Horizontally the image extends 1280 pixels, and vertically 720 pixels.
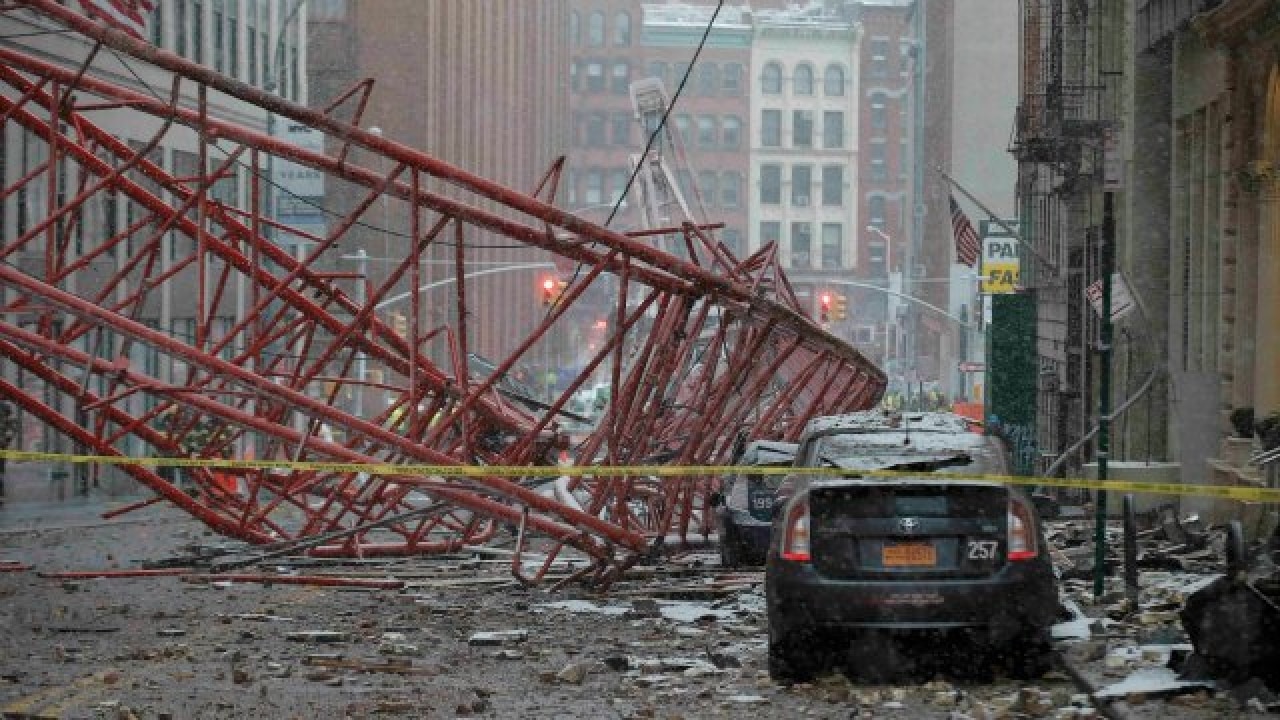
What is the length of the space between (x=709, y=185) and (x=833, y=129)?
11232mm

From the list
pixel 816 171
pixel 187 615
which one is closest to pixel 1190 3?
pixel 187 615

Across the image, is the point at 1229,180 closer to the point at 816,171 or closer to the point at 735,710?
the point at 735,710

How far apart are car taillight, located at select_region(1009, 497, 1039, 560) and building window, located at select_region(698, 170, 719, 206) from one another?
14543cm

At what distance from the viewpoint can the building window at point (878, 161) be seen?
523 ft

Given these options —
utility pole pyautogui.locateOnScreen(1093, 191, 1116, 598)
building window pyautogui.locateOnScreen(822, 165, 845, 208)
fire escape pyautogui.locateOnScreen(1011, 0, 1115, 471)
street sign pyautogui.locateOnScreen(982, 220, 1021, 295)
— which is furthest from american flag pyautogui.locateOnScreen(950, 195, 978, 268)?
building window pyautogui.locateOnScreen(822, 165, 845, 208)

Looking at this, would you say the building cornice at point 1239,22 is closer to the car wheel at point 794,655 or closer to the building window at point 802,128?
the car wheel at point 794,655

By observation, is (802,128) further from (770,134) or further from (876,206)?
(876,206)

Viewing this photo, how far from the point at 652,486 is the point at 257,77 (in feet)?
111

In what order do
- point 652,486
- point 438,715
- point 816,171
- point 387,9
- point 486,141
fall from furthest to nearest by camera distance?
point 816,171
point 486,141
point 387,9
point 652,486
point 438,715

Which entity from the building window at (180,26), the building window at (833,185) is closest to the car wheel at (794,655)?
the building window at (180,26)

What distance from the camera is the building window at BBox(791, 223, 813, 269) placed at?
155250 millimetres

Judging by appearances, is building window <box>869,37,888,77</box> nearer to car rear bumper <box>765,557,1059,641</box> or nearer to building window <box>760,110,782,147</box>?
building window <box>760,110,782,147</box>

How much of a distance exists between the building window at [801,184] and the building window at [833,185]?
1.10 m

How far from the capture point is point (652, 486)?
22.5m
